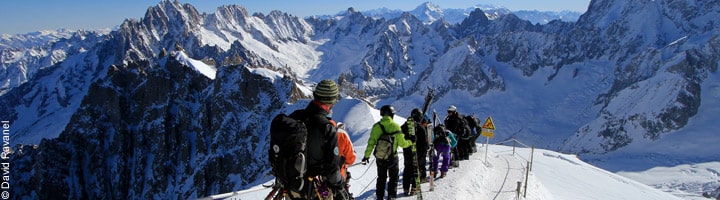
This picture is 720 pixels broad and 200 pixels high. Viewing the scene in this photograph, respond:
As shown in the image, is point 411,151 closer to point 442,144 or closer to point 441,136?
point 442,144

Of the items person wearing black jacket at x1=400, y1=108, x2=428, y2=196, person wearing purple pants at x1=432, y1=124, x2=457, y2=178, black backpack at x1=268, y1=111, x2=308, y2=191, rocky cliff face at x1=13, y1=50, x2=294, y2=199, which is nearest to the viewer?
black backpack at x1=268, y1=111, x2=308, y2=191

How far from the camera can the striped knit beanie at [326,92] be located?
7254mm

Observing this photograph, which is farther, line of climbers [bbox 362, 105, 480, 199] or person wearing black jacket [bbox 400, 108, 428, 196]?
person wearing black jacket [bbox 400, 108, 428, 196]

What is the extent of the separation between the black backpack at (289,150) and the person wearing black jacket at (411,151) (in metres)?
6.57

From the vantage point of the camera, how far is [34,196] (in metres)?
69.1

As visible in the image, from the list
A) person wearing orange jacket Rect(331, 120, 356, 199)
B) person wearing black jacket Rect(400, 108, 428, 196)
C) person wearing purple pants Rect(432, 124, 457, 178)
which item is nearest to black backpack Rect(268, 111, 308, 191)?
person wearing orange jacket Rect(331, 120, 356, 199)

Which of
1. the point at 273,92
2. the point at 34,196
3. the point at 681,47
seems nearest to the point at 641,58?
the point at 681,47

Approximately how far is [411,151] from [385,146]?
1.51 meters

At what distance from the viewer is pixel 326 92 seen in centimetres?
728

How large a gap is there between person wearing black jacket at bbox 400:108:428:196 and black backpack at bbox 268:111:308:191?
6.57 metres

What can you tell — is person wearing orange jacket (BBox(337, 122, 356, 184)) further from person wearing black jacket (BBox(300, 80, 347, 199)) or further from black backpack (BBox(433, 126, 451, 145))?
black backpack (BBox(433, 126, 451, 145))

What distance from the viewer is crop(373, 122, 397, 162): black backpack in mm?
11602

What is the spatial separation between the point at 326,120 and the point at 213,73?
302 ft

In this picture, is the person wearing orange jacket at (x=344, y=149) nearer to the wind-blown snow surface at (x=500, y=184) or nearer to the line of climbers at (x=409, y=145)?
the line of climbers at (x=409, y=145)
